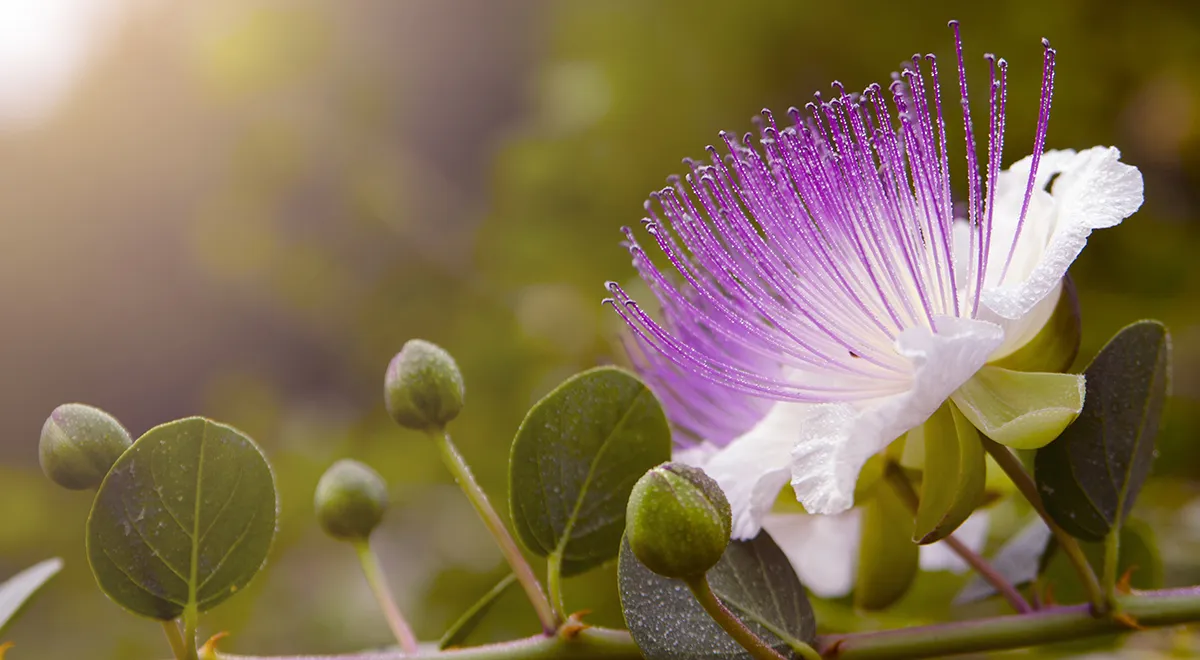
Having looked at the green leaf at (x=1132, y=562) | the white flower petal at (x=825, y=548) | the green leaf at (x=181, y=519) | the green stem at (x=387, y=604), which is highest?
the green leaf at (x=181, y=519)

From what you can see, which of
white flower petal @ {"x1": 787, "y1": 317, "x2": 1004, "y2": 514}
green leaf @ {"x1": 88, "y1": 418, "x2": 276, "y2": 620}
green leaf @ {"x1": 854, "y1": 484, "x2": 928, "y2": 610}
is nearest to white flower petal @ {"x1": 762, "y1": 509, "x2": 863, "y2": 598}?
green leaf @ {"x1": 854, "y1": 484, "x2": 928, "y2": 610}

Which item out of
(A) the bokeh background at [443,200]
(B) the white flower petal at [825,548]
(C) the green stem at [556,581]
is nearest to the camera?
(C) the green stem at [556,581]

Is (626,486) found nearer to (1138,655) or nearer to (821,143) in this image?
(821,143)

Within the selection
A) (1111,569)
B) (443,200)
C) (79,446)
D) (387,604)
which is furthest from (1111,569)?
(443,200)

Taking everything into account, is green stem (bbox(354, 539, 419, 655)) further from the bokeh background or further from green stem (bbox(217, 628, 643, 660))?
the bokeh background

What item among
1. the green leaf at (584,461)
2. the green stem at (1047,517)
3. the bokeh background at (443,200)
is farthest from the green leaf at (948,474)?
the bokeh background at (443,200)

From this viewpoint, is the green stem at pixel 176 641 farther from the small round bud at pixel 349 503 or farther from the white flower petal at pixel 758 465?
the white flower petal at pixel 758 465

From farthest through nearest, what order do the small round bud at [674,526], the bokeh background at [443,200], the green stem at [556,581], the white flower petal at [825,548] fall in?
the bokeh background at [443,200]
the white flower petal at [825,548]
the green stem at [556,581]
the small round bud at [674,526]
